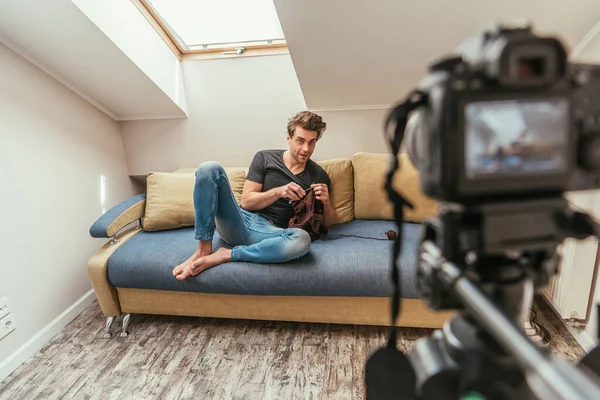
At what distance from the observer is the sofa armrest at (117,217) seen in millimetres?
1787

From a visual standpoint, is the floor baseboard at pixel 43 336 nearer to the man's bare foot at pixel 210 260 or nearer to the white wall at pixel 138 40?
the man's bare foot at pixel 210 260

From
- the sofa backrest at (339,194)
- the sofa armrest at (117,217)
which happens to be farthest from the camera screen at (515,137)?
the sofa armrest at (117,217)

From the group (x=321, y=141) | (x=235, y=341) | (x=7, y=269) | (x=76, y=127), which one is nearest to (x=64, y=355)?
(x=7, y=269)

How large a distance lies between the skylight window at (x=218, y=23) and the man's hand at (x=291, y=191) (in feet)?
3.16

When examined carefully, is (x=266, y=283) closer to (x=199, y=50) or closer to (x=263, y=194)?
(x=263, y=194)

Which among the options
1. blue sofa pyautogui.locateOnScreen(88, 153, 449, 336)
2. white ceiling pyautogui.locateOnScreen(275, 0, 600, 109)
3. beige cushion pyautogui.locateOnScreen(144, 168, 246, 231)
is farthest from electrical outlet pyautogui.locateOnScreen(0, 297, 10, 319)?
white ceiling pyautogui.locateOnScreen(275, 0, 600, 109)

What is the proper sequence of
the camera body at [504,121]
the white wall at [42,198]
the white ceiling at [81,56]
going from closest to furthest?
the camera body at [504,121] < the white ceiling at [81,56] < the white wall at [42,198]

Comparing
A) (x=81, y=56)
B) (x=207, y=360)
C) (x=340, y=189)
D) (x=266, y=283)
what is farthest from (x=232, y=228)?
(x=81, y=56)

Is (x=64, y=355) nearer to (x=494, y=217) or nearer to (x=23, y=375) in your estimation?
(x=23, y=375)

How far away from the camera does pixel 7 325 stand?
5.35ft

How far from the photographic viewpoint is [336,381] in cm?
146

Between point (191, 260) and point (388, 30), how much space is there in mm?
1401

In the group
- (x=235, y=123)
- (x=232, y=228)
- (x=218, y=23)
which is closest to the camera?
(x=232, y=228)

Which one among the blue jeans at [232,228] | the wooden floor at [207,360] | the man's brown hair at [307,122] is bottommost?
the wooden floor at [207,360]
